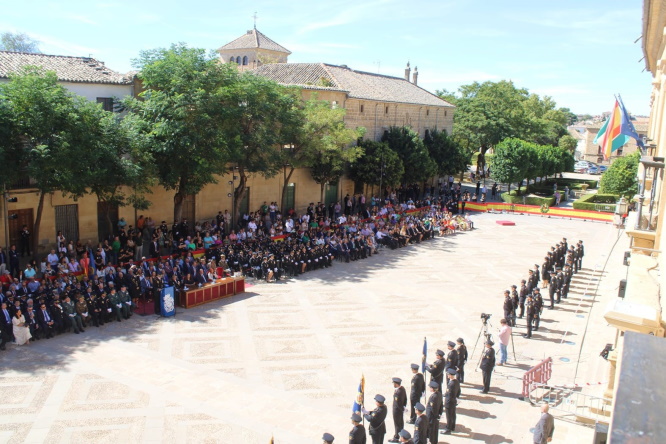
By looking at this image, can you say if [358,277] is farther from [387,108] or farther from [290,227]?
[387,108]

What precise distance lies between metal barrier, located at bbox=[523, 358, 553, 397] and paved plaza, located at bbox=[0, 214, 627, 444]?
0.38 metres

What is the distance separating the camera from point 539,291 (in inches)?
772

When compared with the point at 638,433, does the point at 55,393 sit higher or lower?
lower

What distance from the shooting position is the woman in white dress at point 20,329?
584 inches

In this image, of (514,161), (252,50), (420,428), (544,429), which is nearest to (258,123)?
(420,428)

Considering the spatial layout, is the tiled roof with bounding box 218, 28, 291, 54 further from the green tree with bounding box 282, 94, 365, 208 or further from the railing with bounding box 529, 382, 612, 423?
the railing with bounding box 529, 382, 612, 423

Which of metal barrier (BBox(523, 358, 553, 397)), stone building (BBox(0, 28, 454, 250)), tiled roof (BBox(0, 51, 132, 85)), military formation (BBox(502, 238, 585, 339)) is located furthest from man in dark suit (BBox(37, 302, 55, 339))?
tiled roof (BBox(0, 51, 132, 85))

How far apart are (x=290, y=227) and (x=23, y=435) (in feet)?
63.5

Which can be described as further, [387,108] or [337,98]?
[387,108]

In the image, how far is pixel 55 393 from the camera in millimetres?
12398

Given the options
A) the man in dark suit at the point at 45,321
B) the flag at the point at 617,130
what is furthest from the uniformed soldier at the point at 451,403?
the flag at the point at 617,130

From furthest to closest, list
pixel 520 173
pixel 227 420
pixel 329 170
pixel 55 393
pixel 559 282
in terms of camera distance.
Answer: pixel 520 173, pixel 329 170, pixel 559 282, pixel 55 393, pixel 227 420

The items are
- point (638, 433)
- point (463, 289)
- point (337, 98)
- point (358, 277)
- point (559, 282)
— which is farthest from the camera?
point (337, 98)

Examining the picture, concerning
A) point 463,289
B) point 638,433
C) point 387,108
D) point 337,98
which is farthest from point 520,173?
point 638,433
